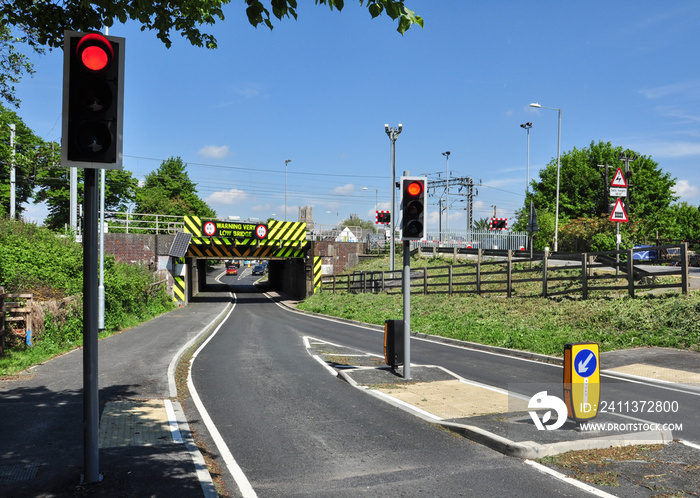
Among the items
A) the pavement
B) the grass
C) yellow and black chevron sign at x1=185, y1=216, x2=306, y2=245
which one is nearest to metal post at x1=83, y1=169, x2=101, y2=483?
the pavement

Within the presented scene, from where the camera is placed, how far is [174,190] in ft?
283

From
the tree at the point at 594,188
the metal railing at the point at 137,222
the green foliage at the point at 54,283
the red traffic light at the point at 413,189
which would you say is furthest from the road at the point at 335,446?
the tree at the point at 594,188

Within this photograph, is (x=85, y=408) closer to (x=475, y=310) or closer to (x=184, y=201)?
(x=475, y=310)

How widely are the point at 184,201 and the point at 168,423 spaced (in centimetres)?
8018

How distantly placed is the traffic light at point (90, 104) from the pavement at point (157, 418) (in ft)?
9.53

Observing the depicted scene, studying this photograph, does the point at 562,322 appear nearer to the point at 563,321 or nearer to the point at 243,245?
the point at 563,321

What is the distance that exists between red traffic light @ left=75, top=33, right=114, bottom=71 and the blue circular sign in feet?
19.0

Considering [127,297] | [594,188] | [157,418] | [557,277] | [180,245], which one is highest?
[594,188]

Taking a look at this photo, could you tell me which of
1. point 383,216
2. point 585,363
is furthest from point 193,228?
point 585,363

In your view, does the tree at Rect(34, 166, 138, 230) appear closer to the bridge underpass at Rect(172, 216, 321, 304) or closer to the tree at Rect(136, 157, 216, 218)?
the tree at Rect(136, 157, 216, 218)

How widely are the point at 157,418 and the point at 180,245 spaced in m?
27.5

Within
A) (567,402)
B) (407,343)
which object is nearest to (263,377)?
(407,343)

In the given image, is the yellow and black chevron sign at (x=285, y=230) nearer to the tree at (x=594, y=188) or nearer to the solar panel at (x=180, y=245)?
the solar panel at (x=180, y=245)

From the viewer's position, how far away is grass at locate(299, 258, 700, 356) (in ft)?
42.9
